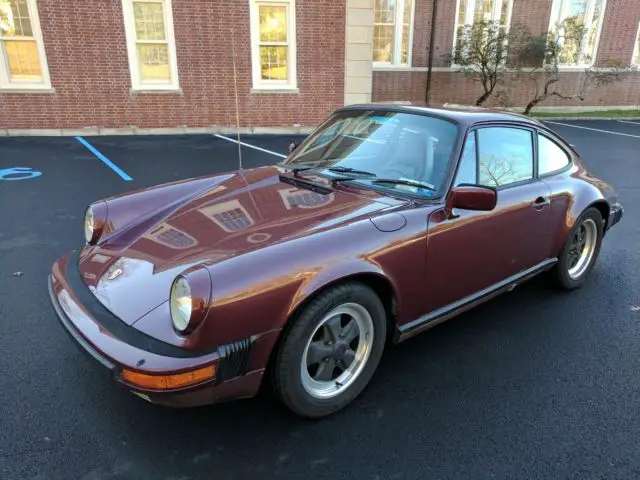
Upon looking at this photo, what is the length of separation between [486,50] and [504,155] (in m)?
14.6

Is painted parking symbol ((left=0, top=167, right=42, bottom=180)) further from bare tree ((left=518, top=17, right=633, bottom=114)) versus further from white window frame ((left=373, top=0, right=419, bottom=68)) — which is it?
bare tree ((left=518, top=17, right=633, bottom=114))

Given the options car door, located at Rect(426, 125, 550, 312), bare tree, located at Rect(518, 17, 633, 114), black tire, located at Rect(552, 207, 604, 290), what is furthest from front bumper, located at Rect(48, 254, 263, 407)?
bare tree, located at Rect(518, 17, 633, 114)

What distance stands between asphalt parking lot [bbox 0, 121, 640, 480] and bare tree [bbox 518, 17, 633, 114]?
15307 mm

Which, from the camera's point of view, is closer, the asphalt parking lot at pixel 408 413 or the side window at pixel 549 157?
the asphalt parking lot at pixel 408 413

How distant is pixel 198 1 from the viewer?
11258mm

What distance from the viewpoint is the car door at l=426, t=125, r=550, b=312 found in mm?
2715

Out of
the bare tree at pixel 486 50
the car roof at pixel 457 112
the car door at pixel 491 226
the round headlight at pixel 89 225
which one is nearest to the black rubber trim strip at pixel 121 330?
the round headlight at pixel 89 225

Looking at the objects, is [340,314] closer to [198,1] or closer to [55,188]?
[55,188]

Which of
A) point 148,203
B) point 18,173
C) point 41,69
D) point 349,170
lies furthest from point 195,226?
point 41,69

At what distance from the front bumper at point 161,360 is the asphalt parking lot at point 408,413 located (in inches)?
6.4

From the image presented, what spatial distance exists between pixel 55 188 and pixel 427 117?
5.76m

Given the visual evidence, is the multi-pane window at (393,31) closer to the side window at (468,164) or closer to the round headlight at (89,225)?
the side window at (468,164)

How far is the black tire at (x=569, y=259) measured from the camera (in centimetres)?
370

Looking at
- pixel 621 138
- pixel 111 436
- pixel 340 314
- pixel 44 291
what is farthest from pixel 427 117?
pixel 621 138
